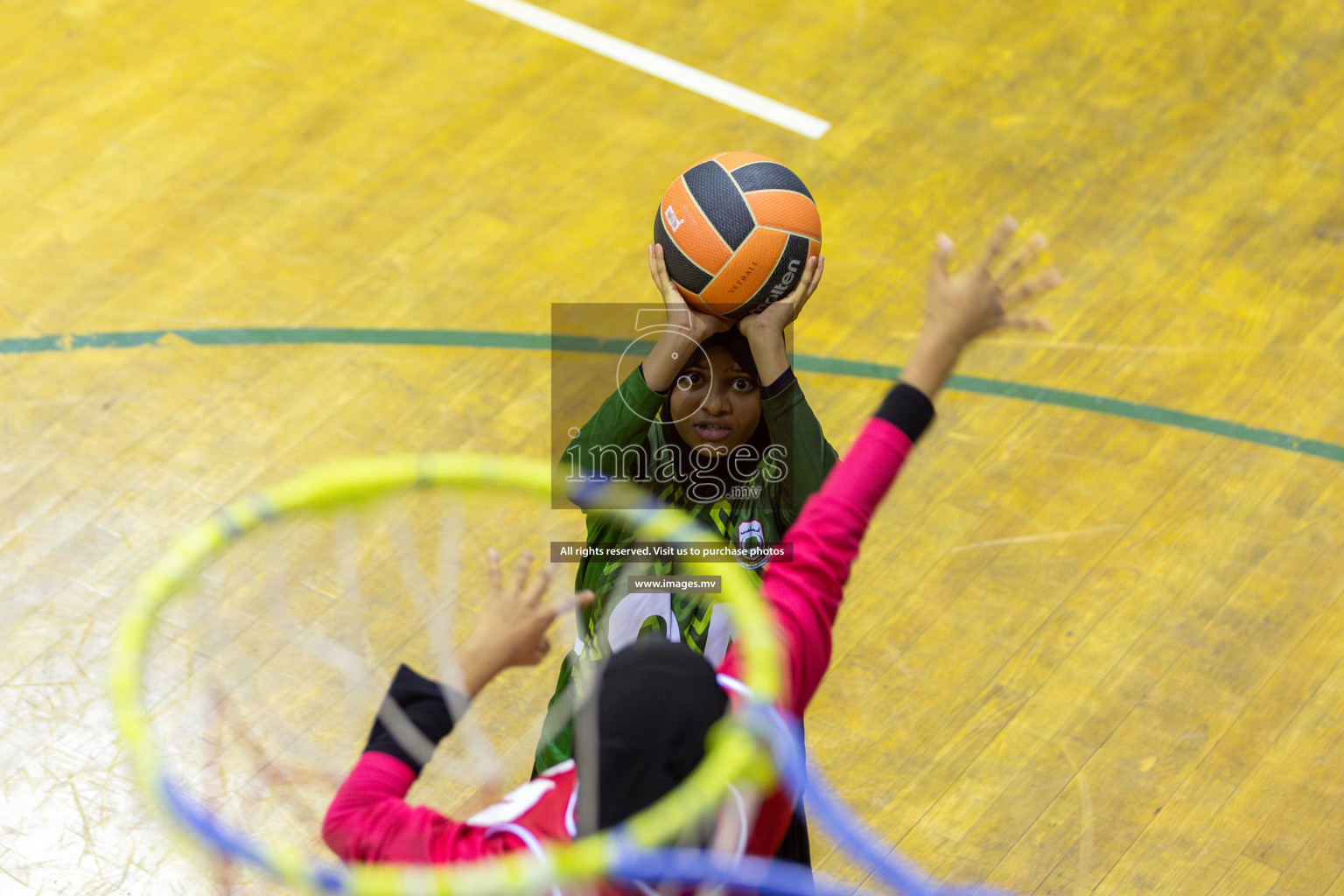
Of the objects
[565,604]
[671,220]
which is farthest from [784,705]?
[671,220]

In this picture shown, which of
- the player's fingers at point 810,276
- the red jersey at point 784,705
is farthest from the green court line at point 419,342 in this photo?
the red jersey at point 784,705

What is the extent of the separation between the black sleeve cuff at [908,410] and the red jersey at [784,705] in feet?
0.05

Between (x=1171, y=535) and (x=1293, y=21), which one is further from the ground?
(x=1293, y=21)

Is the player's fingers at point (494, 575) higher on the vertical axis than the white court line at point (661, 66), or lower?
higher

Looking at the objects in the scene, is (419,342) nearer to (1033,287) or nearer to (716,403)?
(716,403)

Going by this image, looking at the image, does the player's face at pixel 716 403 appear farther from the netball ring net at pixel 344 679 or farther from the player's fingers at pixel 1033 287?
the player's fingers at pixel 1033 287

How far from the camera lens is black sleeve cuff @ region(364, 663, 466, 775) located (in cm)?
199

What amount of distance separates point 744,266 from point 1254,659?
225cm

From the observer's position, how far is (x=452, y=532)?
3.90m

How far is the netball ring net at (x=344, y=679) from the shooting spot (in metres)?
1.83

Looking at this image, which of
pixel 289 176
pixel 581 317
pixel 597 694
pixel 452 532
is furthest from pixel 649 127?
pixel 597 694

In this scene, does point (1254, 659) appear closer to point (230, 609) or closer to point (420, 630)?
point (420, 630)

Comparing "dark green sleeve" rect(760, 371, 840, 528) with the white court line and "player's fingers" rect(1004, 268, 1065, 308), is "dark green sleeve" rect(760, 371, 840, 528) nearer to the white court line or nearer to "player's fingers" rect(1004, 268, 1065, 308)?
"player's fingers" rect(1004, 268, 1065, 308)

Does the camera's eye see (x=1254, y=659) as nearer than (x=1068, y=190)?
Yes
